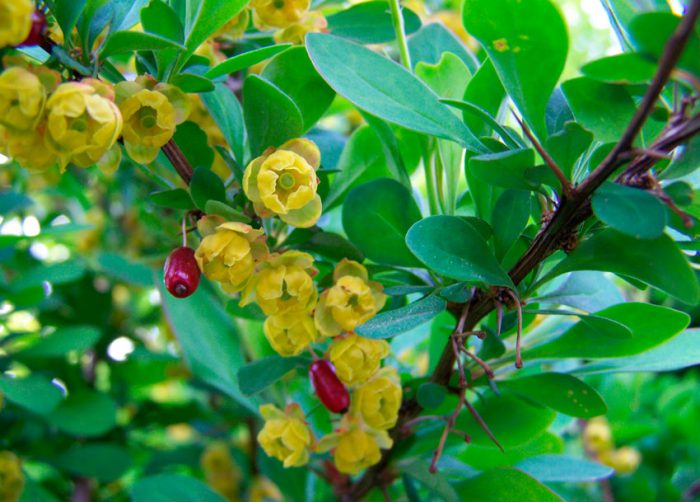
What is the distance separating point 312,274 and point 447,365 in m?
0.22

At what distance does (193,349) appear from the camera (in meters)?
1.13

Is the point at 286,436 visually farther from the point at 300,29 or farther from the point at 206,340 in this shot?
the point at 300,29

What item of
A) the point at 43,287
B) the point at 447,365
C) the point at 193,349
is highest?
the point at 447,365

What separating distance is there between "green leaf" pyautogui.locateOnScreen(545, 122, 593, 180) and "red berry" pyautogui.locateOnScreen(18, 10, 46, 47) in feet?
1.57

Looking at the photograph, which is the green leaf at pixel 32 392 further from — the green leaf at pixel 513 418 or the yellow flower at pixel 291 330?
the green leaf at pixel 513 418

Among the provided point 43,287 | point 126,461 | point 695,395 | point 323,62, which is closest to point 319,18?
point 323,62

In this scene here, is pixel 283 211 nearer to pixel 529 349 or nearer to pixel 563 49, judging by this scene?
pixel 563 49

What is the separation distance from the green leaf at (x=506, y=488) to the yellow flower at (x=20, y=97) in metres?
0.67

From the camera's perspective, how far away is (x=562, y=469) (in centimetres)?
106

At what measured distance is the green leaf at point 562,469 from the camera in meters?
1.03

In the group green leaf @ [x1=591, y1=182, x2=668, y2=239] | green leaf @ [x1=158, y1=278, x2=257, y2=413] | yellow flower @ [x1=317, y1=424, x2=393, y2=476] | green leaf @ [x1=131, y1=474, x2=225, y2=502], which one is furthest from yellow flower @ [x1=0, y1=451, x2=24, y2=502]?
green leaf @ [x1=591, y1=182, x2=668, y2=239]

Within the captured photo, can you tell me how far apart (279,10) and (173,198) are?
267mm

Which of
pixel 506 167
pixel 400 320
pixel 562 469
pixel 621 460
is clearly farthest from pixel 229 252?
pixel 621 460

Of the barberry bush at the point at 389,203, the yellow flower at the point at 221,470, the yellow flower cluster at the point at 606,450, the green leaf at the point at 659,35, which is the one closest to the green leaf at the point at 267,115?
the barberry bush at the point at 389,203
